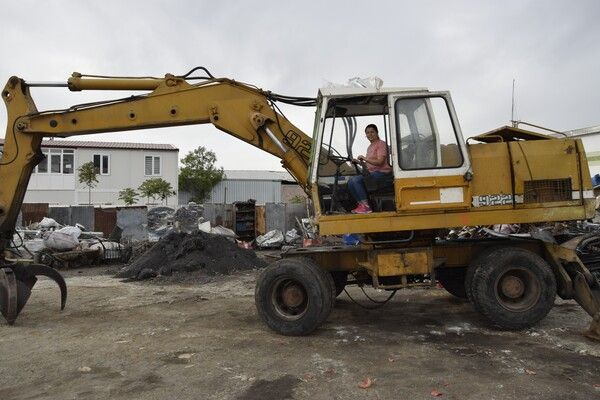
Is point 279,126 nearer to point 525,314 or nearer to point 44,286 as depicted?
point 525,314

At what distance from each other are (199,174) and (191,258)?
28.8 meters

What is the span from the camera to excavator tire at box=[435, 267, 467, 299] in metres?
7.25

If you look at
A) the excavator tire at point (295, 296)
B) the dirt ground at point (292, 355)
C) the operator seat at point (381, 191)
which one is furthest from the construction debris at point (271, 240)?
the operator seat at point (381, 191)

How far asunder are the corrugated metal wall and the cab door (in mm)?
37147

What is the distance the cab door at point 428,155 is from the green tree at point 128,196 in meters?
29.6

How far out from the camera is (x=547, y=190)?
19.8ft

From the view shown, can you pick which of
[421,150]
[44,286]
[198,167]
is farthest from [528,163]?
[198,167]

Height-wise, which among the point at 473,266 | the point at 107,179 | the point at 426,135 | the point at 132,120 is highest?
the point at 107,179

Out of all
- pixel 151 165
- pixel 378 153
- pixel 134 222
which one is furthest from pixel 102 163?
pixel 378 153

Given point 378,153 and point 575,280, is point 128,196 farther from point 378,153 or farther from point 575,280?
point 575,280

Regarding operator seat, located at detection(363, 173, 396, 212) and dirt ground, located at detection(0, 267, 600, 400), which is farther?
operator seat, located at detection(363, 173, 396, 212)

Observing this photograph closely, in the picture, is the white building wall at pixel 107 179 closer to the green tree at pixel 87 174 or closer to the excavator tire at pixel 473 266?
the green tree at pixel 87 174

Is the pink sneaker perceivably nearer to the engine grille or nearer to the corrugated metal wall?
the engine grille

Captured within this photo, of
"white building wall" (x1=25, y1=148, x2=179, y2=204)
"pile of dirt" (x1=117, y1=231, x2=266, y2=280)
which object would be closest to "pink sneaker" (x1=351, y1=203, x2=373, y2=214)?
"pile of dirt" (x1=117, y1=231, x2=266, y2=280)
